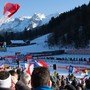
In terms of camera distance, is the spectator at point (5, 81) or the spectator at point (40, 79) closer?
the spectator at point (40, 79)

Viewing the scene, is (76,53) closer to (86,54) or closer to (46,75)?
(86,54)

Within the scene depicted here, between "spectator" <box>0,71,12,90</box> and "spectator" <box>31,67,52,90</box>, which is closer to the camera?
"spectator" <box>31,67,52,90</box>

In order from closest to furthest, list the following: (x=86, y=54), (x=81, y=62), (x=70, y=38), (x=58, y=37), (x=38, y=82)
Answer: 1. (x=38, y=82)
2. (x=81, y=62)
3. (x=86, y=54)
4. (x=70, y=38)
5. (x=58, y=37)

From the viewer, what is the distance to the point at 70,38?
108 m

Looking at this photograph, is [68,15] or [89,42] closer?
[89,42]

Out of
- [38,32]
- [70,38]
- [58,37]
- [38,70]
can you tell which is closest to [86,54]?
[70,38]

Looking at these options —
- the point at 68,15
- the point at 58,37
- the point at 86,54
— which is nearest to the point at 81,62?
the point at 86,54

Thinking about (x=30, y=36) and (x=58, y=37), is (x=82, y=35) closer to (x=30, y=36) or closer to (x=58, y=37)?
(x=58, y=37)

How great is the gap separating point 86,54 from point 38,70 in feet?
229

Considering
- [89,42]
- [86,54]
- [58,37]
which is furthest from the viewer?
[58,37]

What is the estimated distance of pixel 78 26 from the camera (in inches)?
4478

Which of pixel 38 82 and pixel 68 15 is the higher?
pixel 68 15

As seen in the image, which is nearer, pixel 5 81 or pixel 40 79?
pixel 40 79

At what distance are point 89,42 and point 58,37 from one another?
2002 cm
